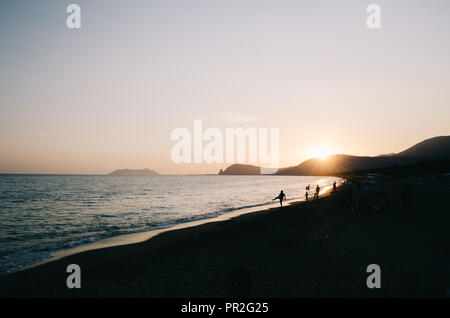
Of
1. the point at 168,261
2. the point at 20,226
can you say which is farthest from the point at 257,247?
the point at 20,226

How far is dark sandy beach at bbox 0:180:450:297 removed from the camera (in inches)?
358

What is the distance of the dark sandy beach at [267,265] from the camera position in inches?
358

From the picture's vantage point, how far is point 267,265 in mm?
11609

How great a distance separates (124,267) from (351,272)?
976 centimetres

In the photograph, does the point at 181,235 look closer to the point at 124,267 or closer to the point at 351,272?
the point at 124,267

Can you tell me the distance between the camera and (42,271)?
12492 millimetres

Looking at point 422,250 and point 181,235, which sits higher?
point 422,250
